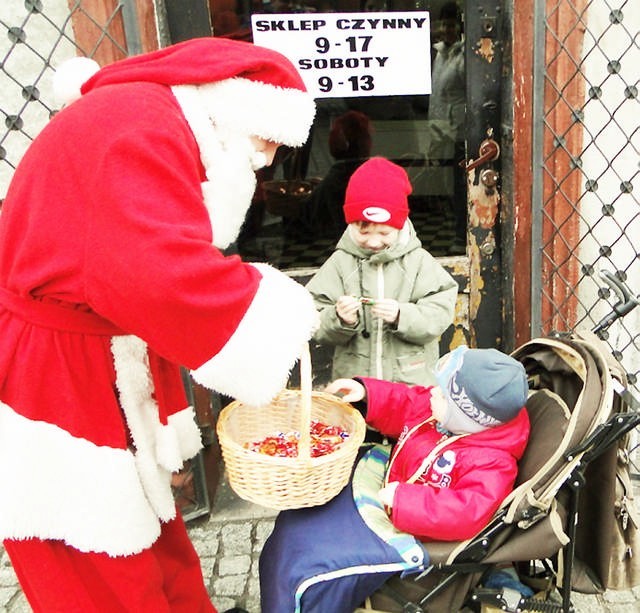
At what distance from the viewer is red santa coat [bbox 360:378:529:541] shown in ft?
6.17

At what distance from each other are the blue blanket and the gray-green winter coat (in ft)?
2.75

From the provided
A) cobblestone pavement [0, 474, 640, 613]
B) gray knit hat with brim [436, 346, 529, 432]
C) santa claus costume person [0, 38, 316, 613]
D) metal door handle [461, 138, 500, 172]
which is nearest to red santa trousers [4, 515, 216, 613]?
santa claus costume person [0, 38, 316, 613]

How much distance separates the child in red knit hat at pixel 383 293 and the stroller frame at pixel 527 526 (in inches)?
28.1

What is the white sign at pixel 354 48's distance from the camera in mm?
3191

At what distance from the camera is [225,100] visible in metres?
1.69

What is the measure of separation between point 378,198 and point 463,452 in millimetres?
1006

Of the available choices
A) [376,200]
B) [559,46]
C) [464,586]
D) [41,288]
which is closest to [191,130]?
[41,288]

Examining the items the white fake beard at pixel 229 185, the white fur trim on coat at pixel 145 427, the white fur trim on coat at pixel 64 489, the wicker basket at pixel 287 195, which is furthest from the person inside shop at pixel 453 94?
the white fur trim on coat at pixel 64 489

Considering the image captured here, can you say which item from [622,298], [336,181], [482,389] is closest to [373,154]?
[336,181]

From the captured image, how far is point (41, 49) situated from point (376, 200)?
1459 mm

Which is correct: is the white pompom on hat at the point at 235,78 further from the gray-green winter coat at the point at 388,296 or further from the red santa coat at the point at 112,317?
the gray-green winter coat at the point at 388,296

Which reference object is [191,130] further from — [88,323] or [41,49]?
[41,49]

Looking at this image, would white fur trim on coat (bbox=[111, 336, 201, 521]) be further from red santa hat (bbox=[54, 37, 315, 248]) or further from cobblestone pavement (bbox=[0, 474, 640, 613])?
cobblestone pavement (bbox=[0, 474, 640, 613])

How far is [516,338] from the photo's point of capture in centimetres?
359
